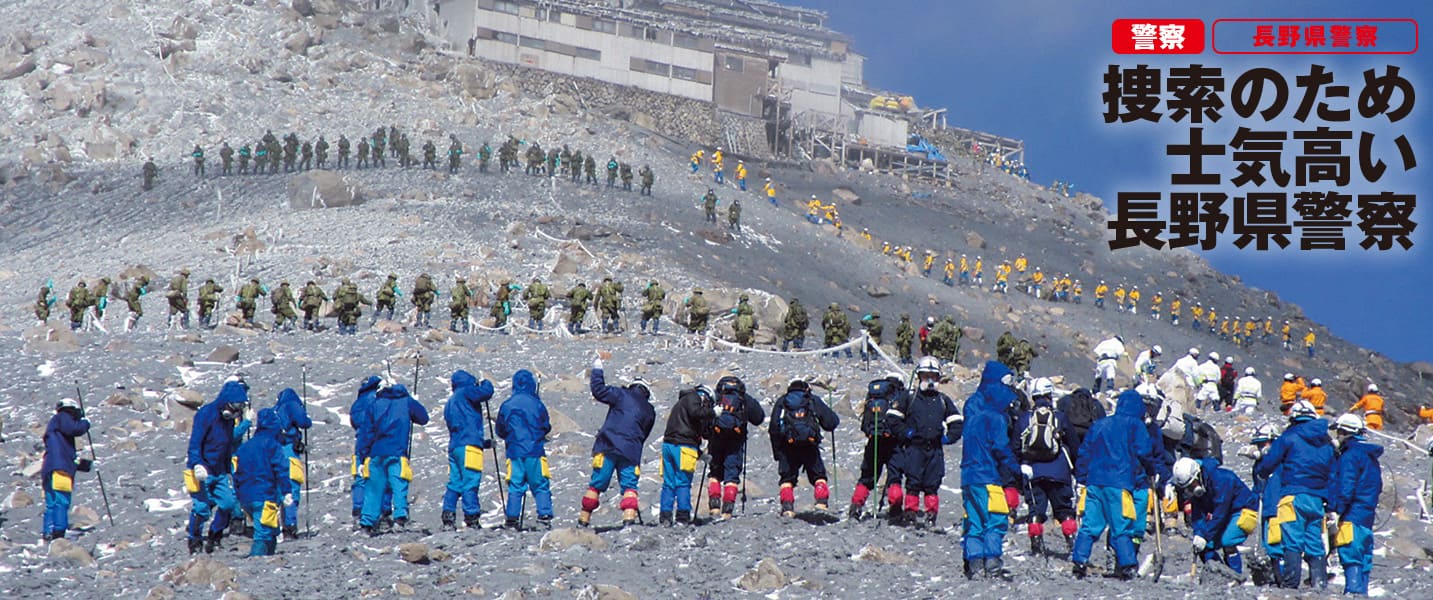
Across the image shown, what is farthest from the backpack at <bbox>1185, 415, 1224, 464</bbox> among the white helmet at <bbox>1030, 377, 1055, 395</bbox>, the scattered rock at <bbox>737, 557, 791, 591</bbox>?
the scattered rock at <bbox>737, 557, 791, 591</bbox>

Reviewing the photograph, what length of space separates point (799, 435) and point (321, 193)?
124ft

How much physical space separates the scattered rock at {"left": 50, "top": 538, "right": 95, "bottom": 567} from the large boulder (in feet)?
121

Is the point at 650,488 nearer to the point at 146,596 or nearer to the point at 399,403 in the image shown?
the point at 399,403

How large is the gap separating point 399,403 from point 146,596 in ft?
10.8

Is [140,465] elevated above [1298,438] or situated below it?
below

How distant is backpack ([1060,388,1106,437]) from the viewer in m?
13.6

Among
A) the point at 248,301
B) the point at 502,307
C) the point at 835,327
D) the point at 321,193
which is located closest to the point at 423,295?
the point at 502,307

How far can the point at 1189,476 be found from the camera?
13.1 m

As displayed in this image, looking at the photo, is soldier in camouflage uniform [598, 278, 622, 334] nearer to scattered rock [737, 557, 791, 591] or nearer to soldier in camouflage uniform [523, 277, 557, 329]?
soldier in camouflage uniform [523, 277, 557, 329]

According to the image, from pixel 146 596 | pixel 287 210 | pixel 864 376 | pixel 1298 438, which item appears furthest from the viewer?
pixel 287 210

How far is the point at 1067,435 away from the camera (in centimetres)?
1342

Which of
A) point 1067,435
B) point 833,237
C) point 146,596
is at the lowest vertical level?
point 146,596

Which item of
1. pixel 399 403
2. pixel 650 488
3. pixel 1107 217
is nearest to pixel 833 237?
pixel 1107 217

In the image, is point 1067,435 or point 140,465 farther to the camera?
point 140,465
